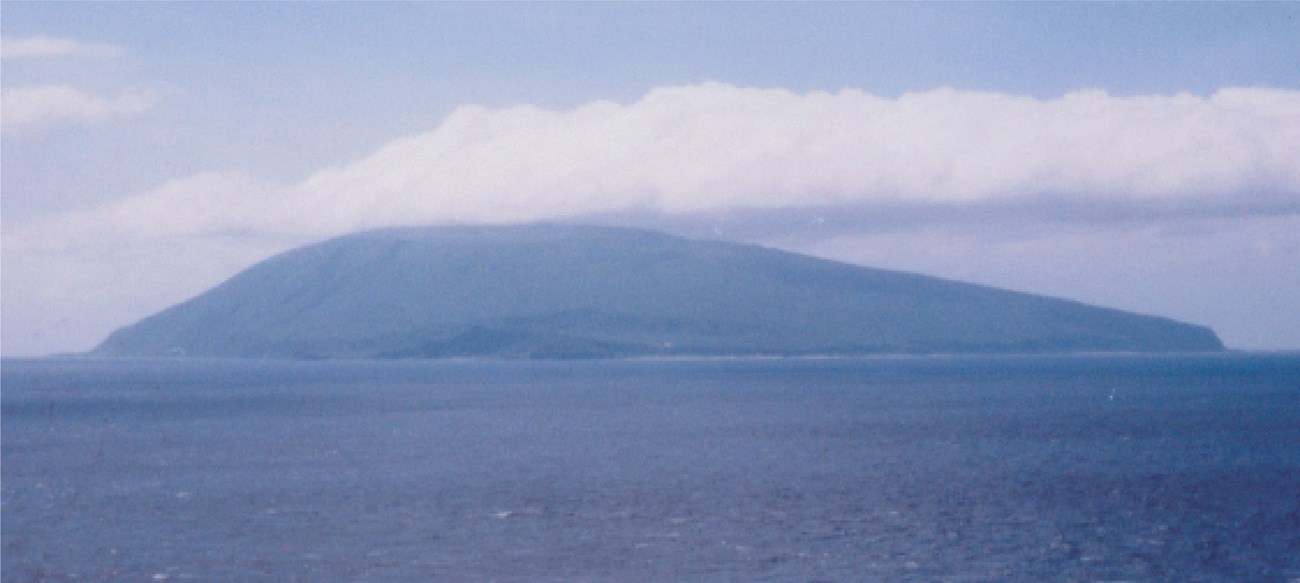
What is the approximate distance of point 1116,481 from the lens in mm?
79438

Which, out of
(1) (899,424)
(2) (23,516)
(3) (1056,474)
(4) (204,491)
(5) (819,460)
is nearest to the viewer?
(2) (23,516)

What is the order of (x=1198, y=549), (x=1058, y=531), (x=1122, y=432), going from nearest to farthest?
(x=1198, y=549), (x=1058, y=531), (x=1122, y=432)

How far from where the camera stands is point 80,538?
58500mm

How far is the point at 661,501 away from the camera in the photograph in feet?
233

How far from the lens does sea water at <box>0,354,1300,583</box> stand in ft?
172

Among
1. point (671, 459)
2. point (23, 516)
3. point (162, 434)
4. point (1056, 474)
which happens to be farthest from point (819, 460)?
point (162, 434)

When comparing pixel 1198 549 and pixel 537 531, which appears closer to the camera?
pixel 1198 549

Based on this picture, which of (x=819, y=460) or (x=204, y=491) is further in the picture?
(x=819, y=460)

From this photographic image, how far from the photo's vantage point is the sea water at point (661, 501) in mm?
52344

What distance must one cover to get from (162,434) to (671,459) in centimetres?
5542

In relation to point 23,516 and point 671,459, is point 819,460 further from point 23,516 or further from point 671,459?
point 23,516

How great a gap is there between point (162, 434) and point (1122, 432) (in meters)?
87.0

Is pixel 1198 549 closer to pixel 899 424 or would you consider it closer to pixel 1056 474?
pixel 1056 474

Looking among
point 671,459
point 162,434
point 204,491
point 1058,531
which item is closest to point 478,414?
point 162,434
